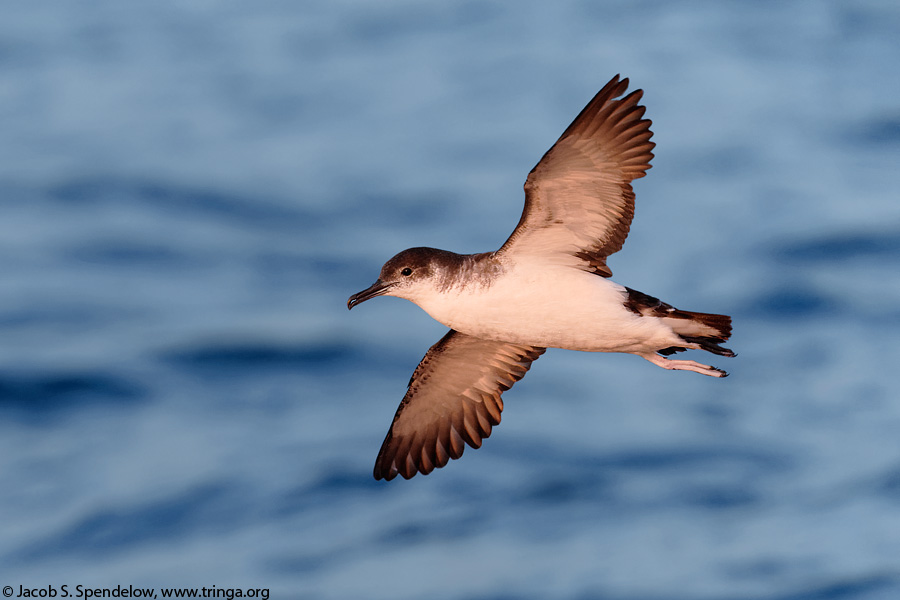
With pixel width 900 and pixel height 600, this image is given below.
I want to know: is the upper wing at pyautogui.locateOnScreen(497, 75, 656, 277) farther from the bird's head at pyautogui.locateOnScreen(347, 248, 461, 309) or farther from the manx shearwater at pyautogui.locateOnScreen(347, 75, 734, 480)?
the bird's head at pyautogui.locateOnScreen(347, 248, 461, 309)

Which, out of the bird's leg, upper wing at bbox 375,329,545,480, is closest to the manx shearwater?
the bird's leg

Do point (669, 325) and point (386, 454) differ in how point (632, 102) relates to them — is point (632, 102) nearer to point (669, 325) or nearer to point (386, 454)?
point (669, 325)

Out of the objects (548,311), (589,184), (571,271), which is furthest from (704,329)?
(589,184)

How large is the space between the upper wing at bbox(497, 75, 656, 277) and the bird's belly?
24 centimetres

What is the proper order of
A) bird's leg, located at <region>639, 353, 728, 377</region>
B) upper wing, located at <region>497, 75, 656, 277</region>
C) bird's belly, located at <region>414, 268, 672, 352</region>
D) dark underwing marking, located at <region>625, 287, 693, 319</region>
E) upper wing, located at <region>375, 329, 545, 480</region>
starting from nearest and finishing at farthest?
upper wing, located at <region>497, 75, 656, 277</region>
bird's belly, located at <region>414, 268, 672, 352</region>
dark underwing marking, located at <region>625, 287, 693, 319</region>
bird's leg, located at <region>639, 353, 728, 377</region>
upper wing, located at <region>375, 329, 545, 480</region>

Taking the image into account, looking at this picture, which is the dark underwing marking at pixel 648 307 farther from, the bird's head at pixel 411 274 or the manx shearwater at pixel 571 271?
the bird's head at pixel 411 274

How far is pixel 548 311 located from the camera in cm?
1041

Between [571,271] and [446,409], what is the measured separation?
8.08 feet

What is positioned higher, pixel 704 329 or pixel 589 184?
pixel 589 184

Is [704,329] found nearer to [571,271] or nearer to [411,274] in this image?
[571,271]

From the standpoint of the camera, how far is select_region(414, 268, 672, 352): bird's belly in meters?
10.3

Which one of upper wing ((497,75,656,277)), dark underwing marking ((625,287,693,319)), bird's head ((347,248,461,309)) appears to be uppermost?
upper wing ((497,75,656,277))

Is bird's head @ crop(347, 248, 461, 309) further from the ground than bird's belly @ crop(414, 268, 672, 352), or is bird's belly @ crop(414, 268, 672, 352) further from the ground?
bird's head @ crop(347, 248, 461, 309)

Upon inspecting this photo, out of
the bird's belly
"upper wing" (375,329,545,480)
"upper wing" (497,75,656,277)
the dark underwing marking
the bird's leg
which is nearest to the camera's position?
"upper wing" (497,75,656,277)
